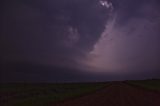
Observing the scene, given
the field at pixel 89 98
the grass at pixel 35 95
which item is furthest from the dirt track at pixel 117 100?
the grass at pixel 35 95

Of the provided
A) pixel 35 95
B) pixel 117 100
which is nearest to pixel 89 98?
pixel 117 100

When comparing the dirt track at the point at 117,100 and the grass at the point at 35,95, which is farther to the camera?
the grass at the point at 35,95

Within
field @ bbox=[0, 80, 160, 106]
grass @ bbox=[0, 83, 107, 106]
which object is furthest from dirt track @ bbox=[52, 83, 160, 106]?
grass @ bbox=[0, 83, 107, 106]

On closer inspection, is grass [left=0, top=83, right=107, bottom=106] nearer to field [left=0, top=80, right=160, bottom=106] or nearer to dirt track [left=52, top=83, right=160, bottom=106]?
field [left=0, top=80, right=160, bottom=106]

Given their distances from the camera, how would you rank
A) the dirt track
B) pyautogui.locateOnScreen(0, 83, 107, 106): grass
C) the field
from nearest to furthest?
the dirt track < the field < pyautogui.locateOnScreen(0, 83, 107, 106): grass

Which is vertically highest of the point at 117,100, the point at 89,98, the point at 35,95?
the point at 35,95

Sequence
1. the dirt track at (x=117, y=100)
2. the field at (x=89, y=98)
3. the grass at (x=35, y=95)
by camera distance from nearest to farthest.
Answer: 1. the dirt track at (x=117, y=100)
2. the field at (x=89, y=98)
3. the grass at (x=35, y=95)

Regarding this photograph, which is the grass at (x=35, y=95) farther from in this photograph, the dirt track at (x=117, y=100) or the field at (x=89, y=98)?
the dirt track at (x=117, y=100)

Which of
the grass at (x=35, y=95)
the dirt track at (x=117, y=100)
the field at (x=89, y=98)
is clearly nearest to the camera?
the dirt track at (x=117, y=100)

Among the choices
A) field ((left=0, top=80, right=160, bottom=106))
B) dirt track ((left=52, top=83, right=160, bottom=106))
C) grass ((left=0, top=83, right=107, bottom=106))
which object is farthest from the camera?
grass ((left=0, top=83, right=107, bottom=106))

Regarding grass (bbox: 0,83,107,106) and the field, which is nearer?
the field

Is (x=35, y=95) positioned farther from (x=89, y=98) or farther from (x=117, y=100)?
(x=117, y=100)

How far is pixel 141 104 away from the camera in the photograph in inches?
1163

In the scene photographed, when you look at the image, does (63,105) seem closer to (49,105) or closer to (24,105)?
(49,105)
